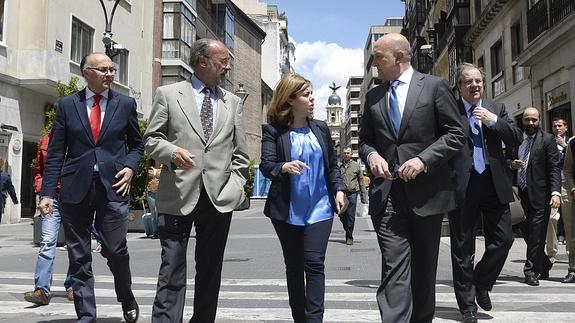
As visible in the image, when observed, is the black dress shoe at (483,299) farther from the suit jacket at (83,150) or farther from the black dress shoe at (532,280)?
the suit jacket at (83,150)

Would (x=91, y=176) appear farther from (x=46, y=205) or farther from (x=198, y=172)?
(x=198, y=172)

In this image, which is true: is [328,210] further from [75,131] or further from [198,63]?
[75,131]

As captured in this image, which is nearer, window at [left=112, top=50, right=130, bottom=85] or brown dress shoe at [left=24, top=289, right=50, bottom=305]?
brown dress shoe at [left=24, top=289, right=50, bottom=305]

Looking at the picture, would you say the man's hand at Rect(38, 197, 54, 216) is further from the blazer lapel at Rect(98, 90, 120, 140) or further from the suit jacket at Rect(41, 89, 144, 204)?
the blazer lapel at Rect(98, 90, 120, 140)

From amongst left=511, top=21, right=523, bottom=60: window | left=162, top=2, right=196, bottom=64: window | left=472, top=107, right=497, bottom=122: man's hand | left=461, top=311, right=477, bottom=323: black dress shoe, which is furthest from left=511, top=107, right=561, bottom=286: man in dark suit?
left=162, top=2, right=196, bottom=64: window

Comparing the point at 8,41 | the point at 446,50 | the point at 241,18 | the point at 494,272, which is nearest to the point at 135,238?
the point at 8,41

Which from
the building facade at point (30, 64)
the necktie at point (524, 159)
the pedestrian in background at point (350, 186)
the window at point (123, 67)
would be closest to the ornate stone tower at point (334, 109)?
the window at point (123, 67)

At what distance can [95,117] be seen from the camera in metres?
4.33

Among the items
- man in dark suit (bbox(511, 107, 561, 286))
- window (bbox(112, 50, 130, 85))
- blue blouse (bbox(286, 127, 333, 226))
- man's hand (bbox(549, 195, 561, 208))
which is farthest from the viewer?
window (bbox(112, 50, 130, 85))

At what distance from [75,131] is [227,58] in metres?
1.28

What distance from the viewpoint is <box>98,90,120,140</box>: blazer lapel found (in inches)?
168

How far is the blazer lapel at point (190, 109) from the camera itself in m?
3.82

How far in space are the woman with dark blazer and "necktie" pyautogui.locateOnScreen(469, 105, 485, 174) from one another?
142 centimetres

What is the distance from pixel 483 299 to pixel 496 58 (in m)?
20.1
